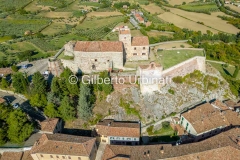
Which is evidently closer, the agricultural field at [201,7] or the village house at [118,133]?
the village house at [118,133]

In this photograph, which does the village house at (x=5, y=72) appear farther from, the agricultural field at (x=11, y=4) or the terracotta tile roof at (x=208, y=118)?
the agricultural field at (x=11, y=4)

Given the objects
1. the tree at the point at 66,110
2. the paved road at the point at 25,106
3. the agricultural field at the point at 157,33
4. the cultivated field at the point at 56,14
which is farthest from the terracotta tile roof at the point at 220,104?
the cultivated field at the point at 56,14

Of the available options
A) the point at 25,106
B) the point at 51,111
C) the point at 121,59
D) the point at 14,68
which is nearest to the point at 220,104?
the point at 121,59

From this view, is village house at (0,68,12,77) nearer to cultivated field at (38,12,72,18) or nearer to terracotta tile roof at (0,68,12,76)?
terracotta tile roof at (0,68,12,76)

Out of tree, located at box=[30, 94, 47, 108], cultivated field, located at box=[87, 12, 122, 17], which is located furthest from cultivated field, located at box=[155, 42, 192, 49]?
cultivated field, located at box=[87, 12, 122, 17]

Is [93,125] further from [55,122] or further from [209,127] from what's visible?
[209,127]

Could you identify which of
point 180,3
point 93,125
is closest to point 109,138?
point 93,125
